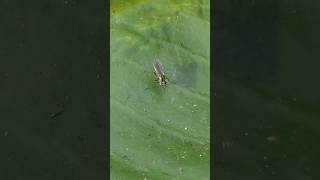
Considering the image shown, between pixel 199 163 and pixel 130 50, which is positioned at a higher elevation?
pixel 130 50

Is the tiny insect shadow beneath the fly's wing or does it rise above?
beneath

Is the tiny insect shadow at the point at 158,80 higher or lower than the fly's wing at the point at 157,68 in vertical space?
lower
